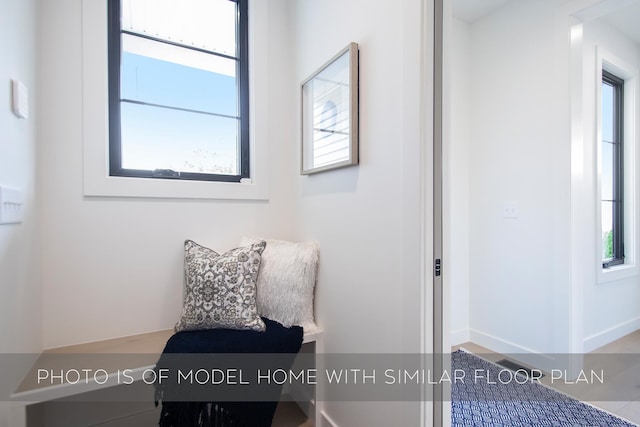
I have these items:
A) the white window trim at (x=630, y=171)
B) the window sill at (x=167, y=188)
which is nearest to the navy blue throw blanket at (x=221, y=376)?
the window sill at (x=167, y=188)

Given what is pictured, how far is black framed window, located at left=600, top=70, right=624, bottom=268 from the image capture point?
272 centimetres

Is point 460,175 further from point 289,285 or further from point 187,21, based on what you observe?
point 187,21

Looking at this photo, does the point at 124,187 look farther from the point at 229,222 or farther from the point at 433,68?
the point at 433,68

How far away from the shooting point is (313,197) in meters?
1.75

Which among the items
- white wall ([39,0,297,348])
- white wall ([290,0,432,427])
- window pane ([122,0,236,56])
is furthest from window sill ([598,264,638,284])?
window pane ([122,0,236,56])

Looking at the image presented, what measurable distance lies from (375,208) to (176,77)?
1400 mm

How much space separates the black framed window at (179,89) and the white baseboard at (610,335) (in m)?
2.87

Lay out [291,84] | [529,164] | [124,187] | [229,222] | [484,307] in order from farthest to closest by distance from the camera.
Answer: [484,307], [529,164], [291,84], [229,222], [124,187]

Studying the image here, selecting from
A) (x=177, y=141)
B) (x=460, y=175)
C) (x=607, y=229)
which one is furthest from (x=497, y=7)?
(x=177, y=141)

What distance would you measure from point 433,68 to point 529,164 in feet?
5.28

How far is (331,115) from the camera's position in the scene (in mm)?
1569

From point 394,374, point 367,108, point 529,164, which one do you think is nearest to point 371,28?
point 367,108

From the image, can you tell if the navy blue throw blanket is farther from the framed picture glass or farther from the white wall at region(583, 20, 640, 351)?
the white wall at region(583, 20, 640, 351)

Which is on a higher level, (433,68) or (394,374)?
(433,68)
